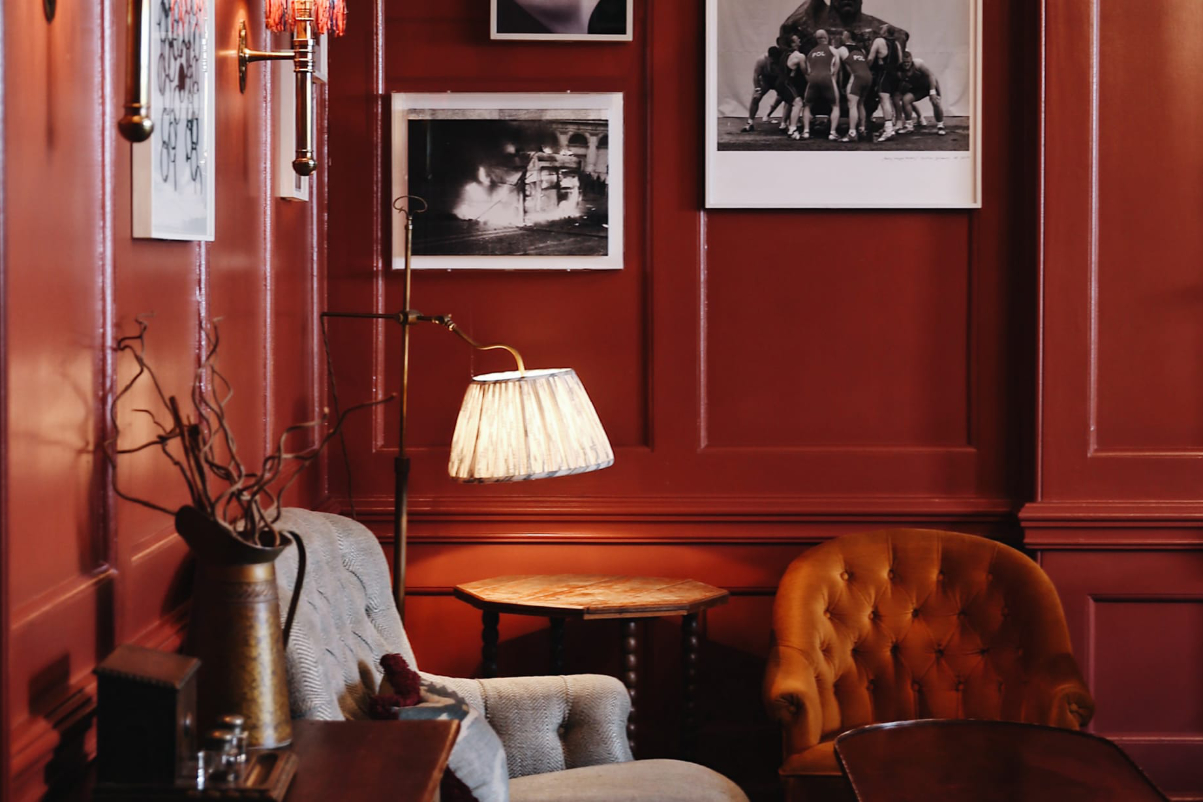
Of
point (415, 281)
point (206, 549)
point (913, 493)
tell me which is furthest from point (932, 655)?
point (206, 549)

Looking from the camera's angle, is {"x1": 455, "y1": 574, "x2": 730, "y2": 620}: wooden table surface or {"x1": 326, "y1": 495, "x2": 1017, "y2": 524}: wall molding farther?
{"x1": 326, "y1": 495, "x2": 1017, "y2": 524}: wall molding

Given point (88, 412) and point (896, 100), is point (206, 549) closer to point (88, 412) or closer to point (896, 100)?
point (88, 412)

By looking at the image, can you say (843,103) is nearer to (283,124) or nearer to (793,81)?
(793,81)

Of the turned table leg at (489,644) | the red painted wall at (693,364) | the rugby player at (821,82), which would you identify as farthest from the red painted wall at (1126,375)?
the turned table leg at (489,644)

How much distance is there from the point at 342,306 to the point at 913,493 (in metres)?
1.74

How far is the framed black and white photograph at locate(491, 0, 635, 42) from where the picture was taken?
10.9ft

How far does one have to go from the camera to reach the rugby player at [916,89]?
11.0ft

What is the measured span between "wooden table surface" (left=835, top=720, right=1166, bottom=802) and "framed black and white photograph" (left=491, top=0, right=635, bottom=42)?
6.58 ft

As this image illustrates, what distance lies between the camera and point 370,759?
164 cm

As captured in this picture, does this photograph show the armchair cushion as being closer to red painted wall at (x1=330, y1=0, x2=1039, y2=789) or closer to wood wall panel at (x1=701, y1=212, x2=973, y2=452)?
red painted wall at (x1=330, y1=0, x2=1039, y2=789)

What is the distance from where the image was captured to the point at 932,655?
10.2 feet

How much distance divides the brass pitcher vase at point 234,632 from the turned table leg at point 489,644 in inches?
54.5

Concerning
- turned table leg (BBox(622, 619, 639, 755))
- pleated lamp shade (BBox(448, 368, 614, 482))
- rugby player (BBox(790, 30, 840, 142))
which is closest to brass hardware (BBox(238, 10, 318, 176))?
pleated lamp shade (BBox(448, 368, 614, 482))

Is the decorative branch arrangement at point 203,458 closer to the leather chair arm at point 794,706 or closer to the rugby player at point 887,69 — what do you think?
the leather chair arm at point 794,706
